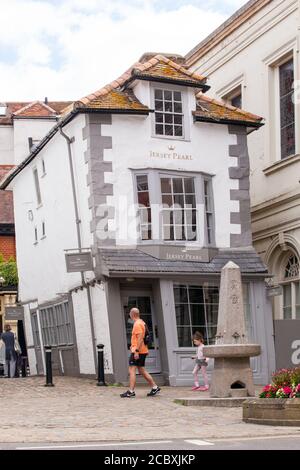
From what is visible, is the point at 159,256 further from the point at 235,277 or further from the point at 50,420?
the point at 50,420

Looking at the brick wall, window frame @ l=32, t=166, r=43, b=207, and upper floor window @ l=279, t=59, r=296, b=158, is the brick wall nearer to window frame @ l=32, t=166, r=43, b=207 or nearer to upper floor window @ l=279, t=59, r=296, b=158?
window frame @ l=32, t=166, r=43, b=207

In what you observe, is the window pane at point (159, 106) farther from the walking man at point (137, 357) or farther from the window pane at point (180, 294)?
the walking man at point (137, 357)

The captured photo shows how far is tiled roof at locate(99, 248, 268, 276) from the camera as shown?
22297 millimetres

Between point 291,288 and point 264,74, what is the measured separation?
6075 mm

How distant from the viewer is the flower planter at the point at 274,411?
44.1ft

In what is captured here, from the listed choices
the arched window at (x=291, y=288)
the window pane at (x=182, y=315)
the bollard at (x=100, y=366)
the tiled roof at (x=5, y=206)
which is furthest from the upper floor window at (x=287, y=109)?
the tiled roof at (x=5, y=206)

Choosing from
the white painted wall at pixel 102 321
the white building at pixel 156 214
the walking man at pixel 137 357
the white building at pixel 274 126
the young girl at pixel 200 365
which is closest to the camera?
the walking man at pixel 137 357

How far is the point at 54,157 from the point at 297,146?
21.3 feet

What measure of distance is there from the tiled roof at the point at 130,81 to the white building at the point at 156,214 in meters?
0.03

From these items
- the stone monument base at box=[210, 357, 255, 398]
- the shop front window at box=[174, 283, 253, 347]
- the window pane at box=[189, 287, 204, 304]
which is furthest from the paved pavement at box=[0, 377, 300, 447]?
the window pane at box=[189, 287, 204, 304]

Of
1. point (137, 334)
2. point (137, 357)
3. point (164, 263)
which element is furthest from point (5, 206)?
point (137, 357)

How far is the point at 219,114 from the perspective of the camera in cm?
2475

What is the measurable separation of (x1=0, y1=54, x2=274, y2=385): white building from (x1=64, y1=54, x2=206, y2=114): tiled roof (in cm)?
3

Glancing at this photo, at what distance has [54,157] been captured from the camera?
2597 centimetres
